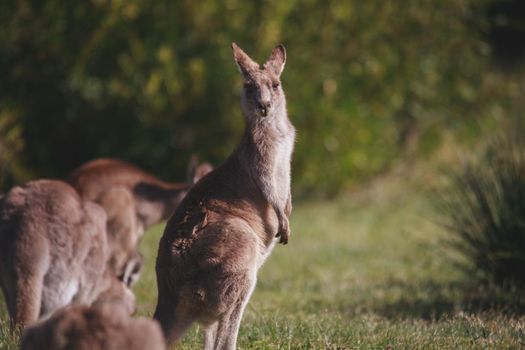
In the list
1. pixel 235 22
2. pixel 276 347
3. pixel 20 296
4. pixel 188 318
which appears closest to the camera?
pixel 188 318

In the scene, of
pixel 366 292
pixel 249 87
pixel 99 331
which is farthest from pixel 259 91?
pixel 366 292

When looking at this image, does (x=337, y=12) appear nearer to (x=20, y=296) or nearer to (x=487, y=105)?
(x=487, y=105)

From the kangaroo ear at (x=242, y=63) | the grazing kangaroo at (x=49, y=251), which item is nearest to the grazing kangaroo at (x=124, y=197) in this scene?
the grazing kangaroo at (x=49, y=251)

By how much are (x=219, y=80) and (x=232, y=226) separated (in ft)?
22.5

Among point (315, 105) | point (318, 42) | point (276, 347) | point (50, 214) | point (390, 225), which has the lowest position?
point (276, 347)

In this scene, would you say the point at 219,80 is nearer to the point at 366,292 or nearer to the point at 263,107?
the point at 366,292

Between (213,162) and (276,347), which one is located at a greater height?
(213,162)

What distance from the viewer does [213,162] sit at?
1163cm

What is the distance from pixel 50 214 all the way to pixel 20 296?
63 centimetres

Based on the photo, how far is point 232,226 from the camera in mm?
4438

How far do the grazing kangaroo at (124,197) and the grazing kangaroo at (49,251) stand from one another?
2.84 ft

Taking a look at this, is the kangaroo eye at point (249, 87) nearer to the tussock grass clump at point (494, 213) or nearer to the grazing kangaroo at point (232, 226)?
the grazing kangaroo at point (232, 226)

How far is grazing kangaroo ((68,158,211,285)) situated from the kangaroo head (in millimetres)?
2212

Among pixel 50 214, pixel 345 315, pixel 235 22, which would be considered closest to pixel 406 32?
pixel 235 22
